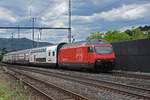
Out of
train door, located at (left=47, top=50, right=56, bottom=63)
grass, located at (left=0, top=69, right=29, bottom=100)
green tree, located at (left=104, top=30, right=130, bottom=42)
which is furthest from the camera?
green tree, located at (left=104, top=30, right=130, bottom=42)

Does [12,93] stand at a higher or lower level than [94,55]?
lower

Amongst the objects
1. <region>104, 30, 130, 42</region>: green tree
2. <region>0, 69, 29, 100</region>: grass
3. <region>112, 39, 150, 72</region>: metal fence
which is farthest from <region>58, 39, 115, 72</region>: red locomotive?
<region>104, 30, 130, 42</region>: green tree

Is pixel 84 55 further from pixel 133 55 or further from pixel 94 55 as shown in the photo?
pixel 133 55

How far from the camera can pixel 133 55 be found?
18.2 meters

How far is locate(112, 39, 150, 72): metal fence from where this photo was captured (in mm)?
16859

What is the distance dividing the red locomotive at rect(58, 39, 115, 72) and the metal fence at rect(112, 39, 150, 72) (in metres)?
2.17

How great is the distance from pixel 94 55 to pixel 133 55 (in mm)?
4240

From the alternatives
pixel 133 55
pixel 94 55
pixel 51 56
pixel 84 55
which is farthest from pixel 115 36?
pixel 94 55

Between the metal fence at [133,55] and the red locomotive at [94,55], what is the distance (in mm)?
2175

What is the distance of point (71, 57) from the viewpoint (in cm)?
2025

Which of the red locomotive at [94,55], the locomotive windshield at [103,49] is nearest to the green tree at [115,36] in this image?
the red locomotive at [94,55]

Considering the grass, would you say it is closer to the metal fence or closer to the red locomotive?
the red locomotive

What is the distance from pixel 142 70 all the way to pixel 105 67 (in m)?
3.43

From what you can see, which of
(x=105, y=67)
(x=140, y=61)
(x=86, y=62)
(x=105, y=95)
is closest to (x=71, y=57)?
(x=86, y=62)
